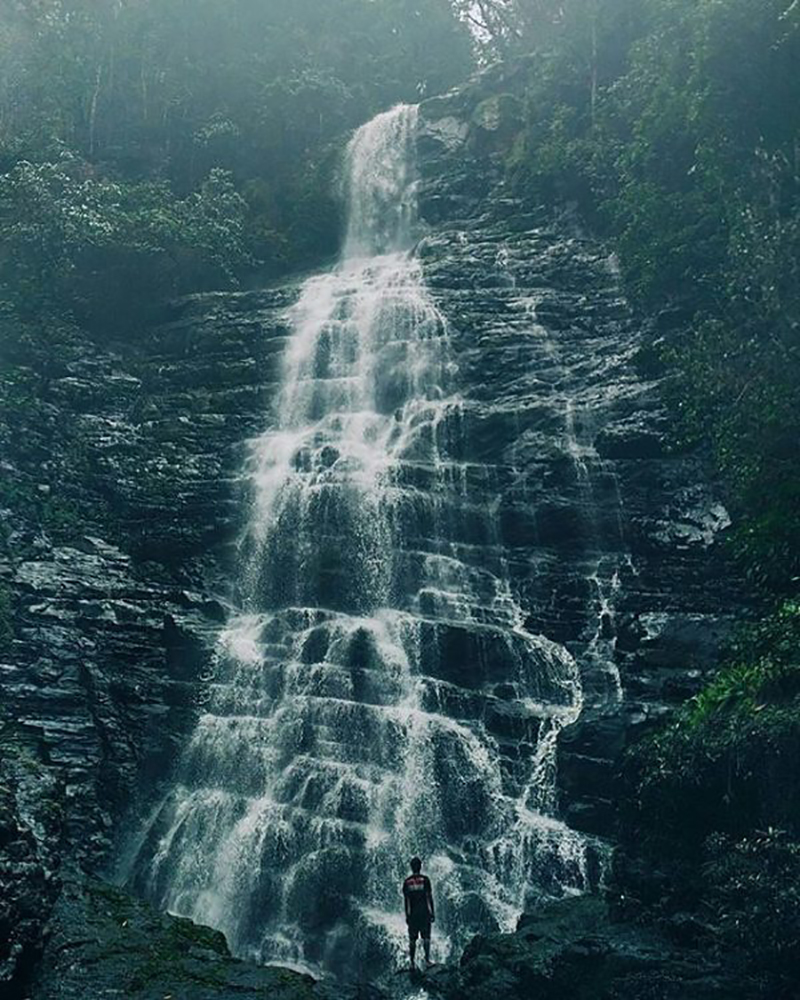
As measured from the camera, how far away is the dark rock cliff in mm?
13922

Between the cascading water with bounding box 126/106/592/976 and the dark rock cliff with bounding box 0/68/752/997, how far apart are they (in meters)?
0.57

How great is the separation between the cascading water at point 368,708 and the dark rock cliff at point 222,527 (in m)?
0.57

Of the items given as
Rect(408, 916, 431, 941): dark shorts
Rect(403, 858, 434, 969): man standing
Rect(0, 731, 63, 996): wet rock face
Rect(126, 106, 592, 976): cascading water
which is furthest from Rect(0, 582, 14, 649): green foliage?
Rect(408, 916, 431, 941): dark shorts

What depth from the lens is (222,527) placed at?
19.7 meters

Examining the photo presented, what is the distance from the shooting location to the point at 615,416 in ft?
61.9

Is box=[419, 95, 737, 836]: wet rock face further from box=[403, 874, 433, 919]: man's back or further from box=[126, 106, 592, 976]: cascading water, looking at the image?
box=[403, 874, 433, 919]: man's back

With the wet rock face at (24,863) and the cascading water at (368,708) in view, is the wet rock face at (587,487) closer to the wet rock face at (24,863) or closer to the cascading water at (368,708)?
the cascading water at (368,708)

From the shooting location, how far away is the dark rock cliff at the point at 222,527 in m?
13.9

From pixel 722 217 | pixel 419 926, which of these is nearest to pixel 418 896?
pixel 419 926

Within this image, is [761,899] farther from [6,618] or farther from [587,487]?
[6,618]

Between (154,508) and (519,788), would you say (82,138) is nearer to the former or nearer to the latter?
(154,508)

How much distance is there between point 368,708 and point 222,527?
21.9 feet

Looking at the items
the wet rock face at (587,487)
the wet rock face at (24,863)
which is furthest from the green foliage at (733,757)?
Answer: the wet rock face at (24,863)

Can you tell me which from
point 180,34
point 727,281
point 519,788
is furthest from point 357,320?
point 180,34
